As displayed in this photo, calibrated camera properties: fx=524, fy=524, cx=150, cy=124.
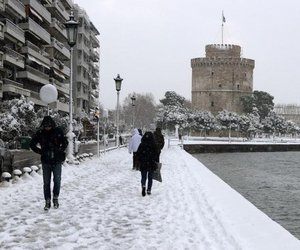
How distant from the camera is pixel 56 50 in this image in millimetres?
53469

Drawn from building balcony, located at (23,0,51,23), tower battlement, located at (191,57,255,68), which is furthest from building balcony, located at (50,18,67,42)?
tower battlement, located at (191,57,255,68)

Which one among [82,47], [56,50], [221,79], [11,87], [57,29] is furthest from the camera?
[221,79]

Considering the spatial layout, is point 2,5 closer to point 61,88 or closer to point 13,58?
point 13,58

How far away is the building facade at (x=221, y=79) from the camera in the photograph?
89688 mm

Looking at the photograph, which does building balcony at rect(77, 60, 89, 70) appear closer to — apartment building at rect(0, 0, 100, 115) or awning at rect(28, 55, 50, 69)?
apartment building at rect(0, 0, 100, 115)

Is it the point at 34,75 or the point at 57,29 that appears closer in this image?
the point at 34,75

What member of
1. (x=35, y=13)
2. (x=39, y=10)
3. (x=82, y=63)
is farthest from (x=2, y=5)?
(x=82, y=63)

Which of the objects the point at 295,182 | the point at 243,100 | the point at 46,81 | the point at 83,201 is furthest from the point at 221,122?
the point at 83,201

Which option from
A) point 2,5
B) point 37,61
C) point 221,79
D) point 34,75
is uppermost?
point 221,79

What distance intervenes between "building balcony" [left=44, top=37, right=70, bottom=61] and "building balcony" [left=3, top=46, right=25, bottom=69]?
34.3ft

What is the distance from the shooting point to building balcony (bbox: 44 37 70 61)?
5147 cm

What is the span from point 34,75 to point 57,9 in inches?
422

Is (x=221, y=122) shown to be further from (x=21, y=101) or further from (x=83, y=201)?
(x=83, y=201)

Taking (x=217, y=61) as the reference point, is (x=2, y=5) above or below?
below
